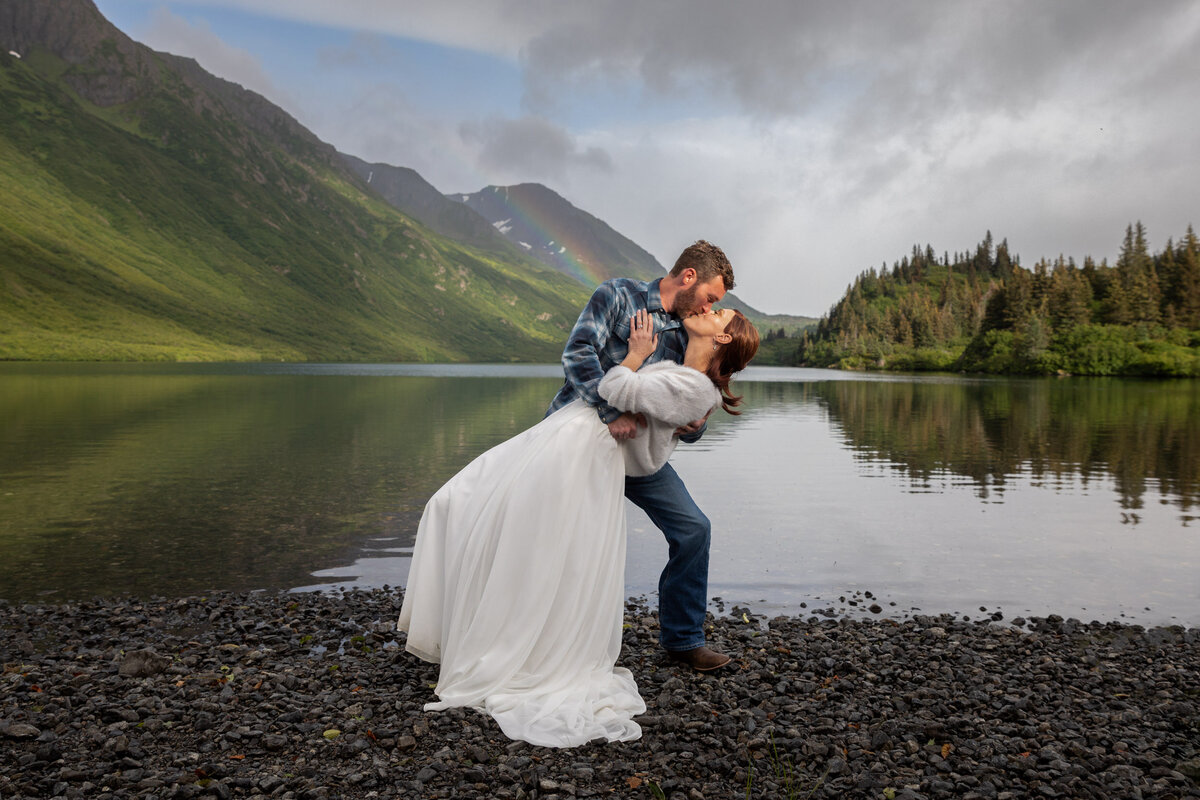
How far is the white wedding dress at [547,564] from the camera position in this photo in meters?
6.28

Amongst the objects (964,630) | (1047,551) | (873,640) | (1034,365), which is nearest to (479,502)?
(873,640)

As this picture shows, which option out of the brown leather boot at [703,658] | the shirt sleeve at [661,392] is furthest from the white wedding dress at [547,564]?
the brown leather boot at [703,658]

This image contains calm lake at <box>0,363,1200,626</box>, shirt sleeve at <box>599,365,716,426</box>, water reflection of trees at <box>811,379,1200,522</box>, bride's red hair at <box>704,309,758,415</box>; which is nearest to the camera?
shirt sleeve at <box>599,365,716,426</box>

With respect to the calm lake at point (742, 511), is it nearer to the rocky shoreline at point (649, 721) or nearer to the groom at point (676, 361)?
the rocky shoreline at point (649, 721)

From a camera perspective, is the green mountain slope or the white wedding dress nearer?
the white wedding dress

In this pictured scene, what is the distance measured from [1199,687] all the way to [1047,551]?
754cm

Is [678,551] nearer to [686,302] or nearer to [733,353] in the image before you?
[733,353]

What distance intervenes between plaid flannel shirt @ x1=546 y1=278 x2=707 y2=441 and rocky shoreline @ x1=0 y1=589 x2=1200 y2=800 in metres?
2.62

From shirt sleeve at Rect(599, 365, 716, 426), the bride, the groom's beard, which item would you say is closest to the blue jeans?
the bride

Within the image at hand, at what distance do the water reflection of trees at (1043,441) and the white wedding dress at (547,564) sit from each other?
1600 centimetres

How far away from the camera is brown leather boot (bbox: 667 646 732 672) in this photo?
7340 mm

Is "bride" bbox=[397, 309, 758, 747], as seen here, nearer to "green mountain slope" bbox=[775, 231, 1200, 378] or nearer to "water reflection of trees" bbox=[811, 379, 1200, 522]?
"water reflection of trees" bbox=[811, 379, 1200, 522]

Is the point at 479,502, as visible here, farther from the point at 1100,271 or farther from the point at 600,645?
the point at 1100,271

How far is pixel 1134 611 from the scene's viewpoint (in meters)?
10.6
